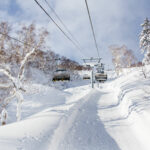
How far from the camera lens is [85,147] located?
3896 mm

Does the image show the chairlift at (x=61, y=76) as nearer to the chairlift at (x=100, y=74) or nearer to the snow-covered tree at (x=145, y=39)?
the chairlift at (x=100, y=74)

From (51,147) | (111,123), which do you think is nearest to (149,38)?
(111,123)

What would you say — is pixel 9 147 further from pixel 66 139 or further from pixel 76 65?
pixel 76 65

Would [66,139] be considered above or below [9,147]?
below

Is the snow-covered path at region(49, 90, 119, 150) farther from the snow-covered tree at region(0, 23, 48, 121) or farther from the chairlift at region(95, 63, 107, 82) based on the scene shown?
the chairlift at region(95, 63, 107, 82)

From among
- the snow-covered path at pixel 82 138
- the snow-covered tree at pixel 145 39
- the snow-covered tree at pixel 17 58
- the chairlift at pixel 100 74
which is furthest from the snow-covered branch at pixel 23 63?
the snow-covered tree at pixel 145 39

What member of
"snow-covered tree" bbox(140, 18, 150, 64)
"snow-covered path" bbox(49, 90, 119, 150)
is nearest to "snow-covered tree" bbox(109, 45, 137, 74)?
"snow-covered tree" bbox(140, 18, 150, 64)

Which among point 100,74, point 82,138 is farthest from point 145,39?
point 82,138

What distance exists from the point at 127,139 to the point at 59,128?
8.52 ft

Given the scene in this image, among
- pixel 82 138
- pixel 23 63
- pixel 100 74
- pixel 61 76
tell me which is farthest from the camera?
pixel 100 74

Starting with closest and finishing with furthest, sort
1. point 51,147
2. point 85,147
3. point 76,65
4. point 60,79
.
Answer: point 51,147 < point 85,147 < point 60,79 < point 76,65

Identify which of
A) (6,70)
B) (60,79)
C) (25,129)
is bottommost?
(25,129)

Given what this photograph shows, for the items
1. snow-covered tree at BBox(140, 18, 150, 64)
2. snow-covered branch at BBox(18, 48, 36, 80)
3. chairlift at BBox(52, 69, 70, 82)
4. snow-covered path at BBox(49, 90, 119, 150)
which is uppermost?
snow-covered tree at BBox(140, 18, 150, 64)

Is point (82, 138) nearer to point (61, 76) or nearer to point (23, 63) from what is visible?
point (61, 76)
